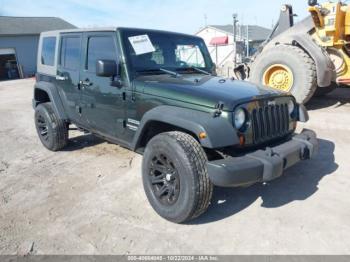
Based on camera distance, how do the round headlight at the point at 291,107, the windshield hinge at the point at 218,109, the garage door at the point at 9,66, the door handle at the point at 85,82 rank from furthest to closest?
the garage door at the point at 9,66
the door handle at the point at 85,82
the round headlight at the point at 291,107
the windshield hinge at the point at 218,109

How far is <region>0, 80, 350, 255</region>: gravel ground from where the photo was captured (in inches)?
119

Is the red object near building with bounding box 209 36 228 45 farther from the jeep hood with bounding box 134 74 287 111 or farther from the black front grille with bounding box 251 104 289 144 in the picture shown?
the black front grille with bounding box 251 104 289 144

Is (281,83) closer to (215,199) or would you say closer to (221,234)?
(215,199)

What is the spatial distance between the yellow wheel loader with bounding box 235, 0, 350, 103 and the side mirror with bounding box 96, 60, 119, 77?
16.1 ft

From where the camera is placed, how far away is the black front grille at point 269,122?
10.9 feet

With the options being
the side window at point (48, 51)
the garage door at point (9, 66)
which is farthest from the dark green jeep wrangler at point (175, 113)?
the garage door at point (9, 66)

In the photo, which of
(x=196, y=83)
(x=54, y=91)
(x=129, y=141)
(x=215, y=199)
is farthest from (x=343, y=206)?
(x=54, y=91)

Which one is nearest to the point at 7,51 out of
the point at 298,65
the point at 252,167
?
the point at 298,65

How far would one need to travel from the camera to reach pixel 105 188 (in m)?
4.24

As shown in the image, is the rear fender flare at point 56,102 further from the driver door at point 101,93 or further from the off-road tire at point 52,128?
the driver door at point 101,93

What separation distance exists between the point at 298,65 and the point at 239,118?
192 inches

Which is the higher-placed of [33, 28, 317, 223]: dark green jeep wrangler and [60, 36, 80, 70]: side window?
[60, 36, 80, 70]: side window

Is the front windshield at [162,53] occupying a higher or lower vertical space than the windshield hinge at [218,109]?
higher

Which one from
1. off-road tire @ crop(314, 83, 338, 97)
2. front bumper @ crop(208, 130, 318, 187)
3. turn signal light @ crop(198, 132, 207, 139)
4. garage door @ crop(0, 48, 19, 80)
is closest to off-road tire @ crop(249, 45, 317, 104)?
off-road tire @ crop(314, 83, 338, 97)
